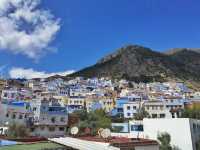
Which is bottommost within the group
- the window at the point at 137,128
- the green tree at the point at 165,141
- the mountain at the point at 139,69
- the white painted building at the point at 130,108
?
the green tree at the point at 165,141

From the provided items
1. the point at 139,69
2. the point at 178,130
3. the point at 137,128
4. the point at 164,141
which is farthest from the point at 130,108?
the point at 139,69

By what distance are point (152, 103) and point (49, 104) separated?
106 feet

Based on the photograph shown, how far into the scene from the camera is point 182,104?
8212 centimetres

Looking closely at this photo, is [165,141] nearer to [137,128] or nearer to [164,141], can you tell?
[164,141]

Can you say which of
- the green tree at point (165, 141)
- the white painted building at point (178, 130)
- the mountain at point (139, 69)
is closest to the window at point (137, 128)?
the white painted building at point (178, 130)

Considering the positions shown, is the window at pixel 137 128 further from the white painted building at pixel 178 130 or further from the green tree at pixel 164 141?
the green tree at pixel 164 141

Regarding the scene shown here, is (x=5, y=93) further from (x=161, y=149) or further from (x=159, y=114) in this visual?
(x=161, y=149)

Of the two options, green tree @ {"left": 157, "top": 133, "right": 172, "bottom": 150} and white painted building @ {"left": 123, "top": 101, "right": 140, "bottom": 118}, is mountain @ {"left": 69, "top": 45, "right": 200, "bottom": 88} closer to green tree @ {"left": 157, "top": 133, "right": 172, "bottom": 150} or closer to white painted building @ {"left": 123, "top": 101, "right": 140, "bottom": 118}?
white painted building @ {"left": 123, "top": 101, "right": 140, "bottom": 118}

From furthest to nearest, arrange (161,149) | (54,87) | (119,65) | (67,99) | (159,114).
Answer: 1. (119,65)
2. (54,87)
3. (67,99)
4. (159,114)
5. (161,149)

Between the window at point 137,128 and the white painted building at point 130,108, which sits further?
the white painted building at point 130,108

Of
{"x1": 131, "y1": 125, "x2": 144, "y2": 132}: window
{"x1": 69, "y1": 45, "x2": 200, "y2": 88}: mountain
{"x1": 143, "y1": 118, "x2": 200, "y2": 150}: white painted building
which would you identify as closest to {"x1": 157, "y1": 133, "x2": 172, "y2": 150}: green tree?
{"x1": 143, "y1": 118, "x2": 200, "y2": 150}: white painted building

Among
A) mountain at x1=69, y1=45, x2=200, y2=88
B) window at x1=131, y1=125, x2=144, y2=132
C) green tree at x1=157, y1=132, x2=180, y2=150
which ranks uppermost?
mountain at x1=69, y1=45, x2=200, y2=88

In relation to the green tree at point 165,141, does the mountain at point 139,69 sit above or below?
above

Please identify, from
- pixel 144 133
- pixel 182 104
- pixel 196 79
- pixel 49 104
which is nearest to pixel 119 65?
pixel 196 79
